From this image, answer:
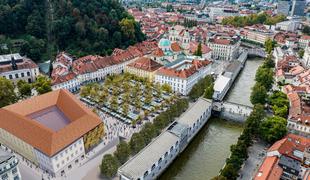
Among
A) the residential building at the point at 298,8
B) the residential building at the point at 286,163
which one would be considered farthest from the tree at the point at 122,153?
the residential building at the point at 298,8

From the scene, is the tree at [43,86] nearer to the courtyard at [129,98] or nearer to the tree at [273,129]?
the courtyard at [129,98]

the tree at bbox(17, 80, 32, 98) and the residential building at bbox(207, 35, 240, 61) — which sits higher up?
the residential building at bbox(207, 35, 240, 61)

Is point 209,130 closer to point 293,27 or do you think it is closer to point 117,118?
point 117,118

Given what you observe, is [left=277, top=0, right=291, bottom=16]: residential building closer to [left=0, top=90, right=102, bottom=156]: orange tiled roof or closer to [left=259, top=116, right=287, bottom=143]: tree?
[left=259, top=116, right=287, bottom=143]: tree

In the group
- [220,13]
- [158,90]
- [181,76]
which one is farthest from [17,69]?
[220,13]

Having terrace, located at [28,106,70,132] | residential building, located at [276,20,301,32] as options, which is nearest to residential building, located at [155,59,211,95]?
terrace, located at [28,106,70,132]

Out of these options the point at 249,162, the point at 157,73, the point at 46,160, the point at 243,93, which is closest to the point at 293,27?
the point at 243,93
